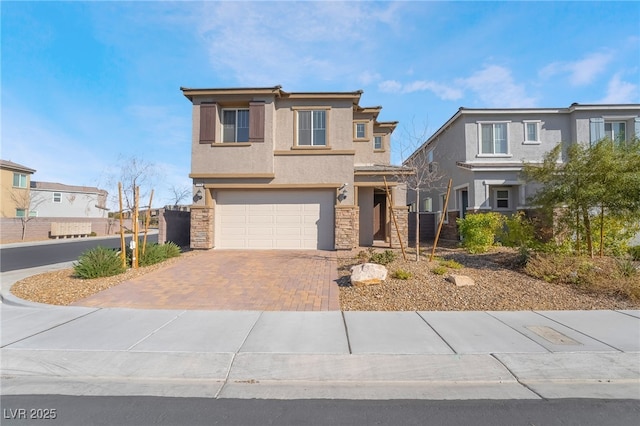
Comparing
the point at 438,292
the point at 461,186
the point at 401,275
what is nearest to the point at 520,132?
the point at 461,186

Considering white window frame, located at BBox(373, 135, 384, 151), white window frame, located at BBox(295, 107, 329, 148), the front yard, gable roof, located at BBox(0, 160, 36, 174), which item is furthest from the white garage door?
gable roof, located at BBox(0, 160, 36, 174)

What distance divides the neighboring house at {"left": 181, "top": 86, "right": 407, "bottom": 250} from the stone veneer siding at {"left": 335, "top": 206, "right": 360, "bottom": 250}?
42mm

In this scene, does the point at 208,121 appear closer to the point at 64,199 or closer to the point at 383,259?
the point at 383,259

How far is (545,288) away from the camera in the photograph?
736 cm

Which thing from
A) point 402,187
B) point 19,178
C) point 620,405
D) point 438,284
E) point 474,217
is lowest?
point 620,405

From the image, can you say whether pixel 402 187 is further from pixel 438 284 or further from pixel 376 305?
pixel 376 305

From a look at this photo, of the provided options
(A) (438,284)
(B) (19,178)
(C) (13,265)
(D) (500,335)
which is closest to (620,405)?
(D) (500,335)

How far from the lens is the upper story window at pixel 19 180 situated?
3078 cm

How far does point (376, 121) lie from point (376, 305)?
13.4 m

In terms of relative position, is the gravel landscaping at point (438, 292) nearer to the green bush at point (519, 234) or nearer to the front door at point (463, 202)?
the green bush at point (519, 234)

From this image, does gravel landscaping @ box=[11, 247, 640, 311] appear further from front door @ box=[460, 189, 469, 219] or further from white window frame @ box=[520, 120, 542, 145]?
white window frame @ box=[520, 120, 542, 145]

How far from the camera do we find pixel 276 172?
13.8m

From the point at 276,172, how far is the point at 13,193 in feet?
104

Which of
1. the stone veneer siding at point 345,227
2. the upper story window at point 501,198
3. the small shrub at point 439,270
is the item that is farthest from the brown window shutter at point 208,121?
the upper story window at point 501,198
